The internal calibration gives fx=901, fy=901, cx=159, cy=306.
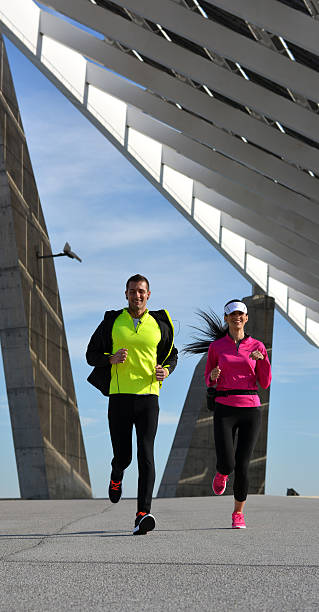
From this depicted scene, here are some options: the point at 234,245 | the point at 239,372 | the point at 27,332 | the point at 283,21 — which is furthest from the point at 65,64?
the point at 239,372

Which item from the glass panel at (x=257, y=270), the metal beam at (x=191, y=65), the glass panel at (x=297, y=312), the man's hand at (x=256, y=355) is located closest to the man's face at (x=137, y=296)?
the man's hand at (x=256, y=355)

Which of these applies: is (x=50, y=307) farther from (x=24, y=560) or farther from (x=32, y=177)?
(x=24, y=560)

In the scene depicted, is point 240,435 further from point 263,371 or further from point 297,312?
point 297,312

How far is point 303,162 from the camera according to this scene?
16.9 metres

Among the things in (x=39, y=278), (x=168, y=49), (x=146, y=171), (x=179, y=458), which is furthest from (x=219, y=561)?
(x=179, y=458)

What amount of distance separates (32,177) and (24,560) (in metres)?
16.3

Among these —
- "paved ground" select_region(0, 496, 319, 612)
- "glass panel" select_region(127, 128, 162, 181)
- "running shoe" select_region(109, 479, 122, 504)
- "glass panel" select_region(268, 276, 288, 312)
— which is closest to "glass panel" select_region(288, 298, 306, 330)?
"glass panel" select_region(268, 276, 288, 312)

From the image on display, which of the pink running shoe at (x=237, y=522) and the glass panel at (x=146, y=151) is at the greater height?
the glass panel at (x=146, y=151)

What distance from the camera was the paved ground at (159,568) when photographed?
2.91 meters

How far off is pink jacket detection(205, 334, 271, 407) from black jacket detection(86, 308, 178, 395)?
0.65 metres

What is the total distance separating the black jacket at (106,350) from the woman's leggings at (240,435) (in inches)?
30.2

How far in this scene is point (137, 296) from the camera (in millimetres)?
5797

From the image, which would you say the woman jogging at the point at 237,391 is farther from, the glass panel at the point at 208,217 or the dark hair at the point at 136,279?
the glass panel at the point at 208,217

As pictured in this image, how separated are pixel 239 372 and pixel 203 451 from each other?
754 inches
